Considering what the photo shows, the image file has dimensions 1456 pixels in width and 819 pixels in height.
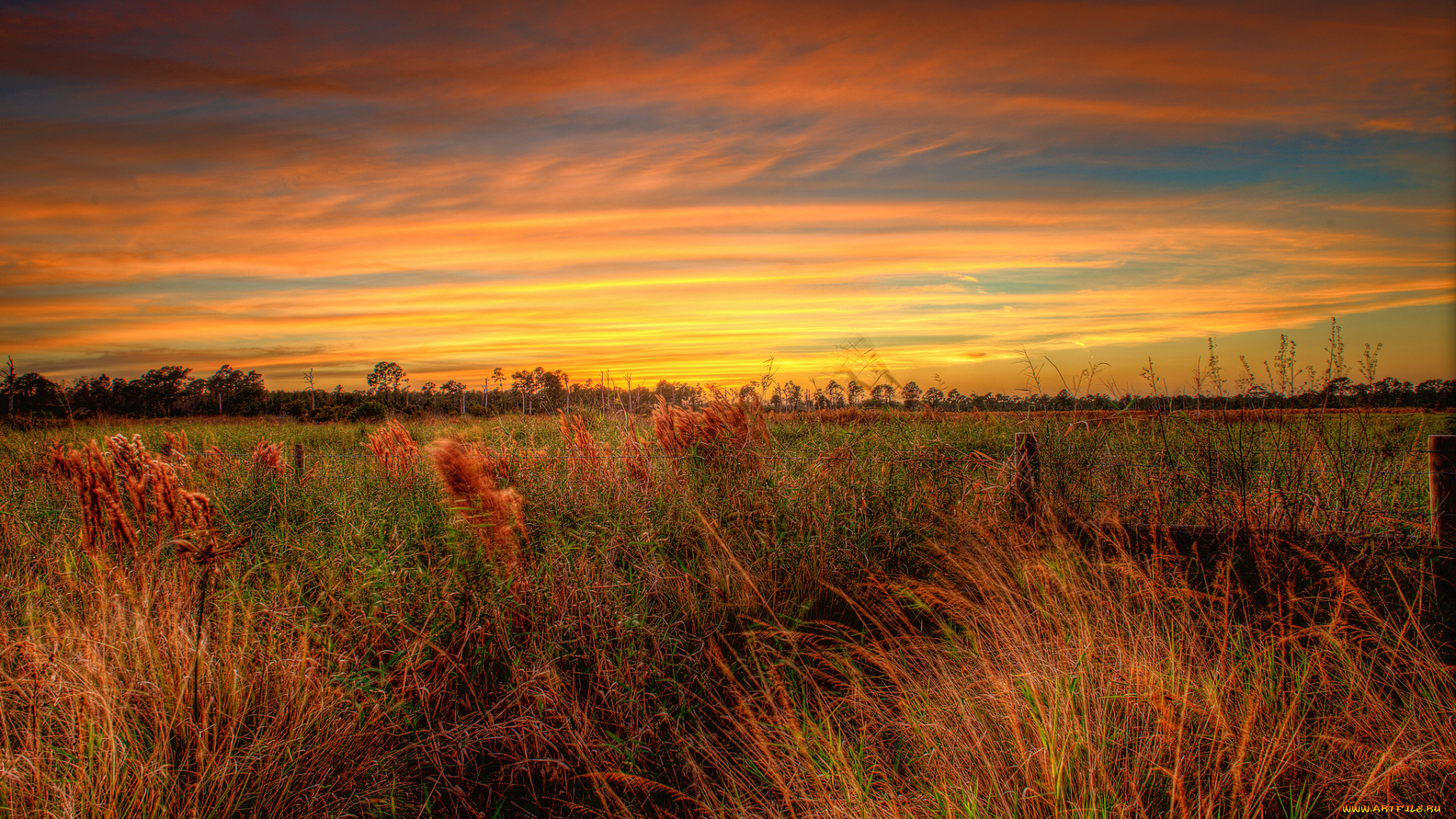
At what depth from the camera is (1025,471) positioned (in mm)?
5266

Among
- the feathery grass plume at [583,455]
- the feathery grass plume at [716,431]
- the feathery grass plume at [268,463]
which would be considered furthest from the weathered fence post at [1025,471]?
the feathery grass plume at [268,463]

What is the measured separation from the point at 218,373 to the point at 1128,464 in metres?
59.0

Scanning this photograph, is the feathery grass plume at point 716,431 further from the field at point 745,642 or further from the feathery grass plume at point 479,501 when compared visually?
the feathery grass plume at point 479,501

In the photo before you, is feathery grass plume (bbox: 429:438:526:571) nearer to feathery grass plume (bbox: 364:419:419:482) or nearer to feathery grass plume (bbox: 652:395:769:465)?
feathery grass plume (bbox: 652:395:769:465)

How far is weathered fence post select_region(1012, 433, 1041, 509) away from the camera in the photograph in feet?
17.0

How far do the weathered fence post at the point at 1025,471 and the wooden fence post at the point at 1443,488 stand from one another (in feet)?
7.00

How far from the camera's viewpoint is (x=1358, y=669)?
313 cm

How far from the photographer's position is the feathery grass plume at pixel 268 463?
632 cm

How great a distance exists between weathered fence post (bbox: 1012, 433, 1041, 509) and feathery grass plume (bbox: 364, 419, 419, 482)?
232 inches

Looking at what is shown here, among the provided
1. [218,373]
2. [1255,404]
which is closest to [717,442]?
[1255,404]

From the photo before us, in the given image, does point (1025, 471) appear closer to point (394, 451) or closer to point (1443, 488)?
point (1443, 488)

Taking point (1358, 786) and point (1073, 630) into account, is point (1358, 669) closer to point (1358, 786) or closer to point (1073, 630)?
point (1358, 786)

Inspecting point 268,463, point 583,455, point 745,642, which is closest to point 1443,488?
point 745,642

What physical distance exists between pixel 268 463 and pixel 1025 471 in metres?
7.02
